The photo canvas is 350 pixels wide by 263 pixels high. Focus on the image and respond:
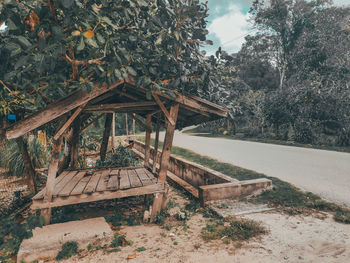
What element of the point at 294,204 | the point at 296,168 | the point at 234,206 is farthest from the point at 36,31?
the point at 296,168

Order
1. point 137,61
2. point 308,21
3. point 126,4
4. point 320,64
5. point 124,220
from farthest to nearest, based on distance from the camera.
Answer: point 308,21
point 320,64
point 124,220
point 137,61
point 126,4

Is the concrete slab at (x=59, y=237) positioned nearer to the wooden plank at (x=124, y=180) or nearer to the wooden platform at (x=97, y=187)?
the wooden platform at (x=97, y=187)

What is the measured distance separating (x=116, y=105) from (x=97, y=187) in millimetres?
1685

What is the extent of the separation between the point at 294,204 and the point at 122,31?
207 inches

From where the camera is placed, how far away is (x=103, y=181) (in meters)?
5.05

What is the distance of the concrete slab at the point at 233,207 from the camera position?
16.4 feet

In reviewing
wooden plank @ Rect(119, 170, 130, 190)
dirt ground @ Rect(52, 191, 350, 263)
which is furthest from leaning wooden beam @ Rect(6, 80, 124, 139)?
dirt ground @ Rect(52, 191, 350, 263)

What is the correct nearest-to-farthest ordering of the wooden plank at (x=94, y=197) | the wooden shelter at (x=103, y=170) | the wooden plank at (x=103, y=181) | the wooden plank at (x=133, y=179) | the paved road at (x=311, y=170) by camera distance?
the wooden shelter at (x=103, y=170) < the wooden plank at (x=94, y=197) < the wooden plank at (x=103, y=181) < the wooden plank at (x=133, y=179) < the paved road at (x=311, y=170)

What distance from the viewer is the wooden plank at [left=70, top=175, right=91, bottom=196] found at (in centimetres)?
418

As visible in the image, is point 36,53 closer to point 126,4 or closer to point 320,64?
point 126,4

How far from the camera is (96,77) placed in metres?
3.72

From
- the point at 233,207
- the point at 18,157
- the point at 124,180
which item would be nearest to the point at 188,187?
the point at 233,207

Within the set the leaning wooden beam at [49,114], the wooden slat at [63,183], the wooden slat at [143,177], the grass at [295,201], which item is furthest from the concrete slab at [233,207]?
the leaning wooden beam at [49,114]

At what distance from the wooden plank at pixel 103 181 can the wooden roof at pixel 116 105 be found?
1.54m
